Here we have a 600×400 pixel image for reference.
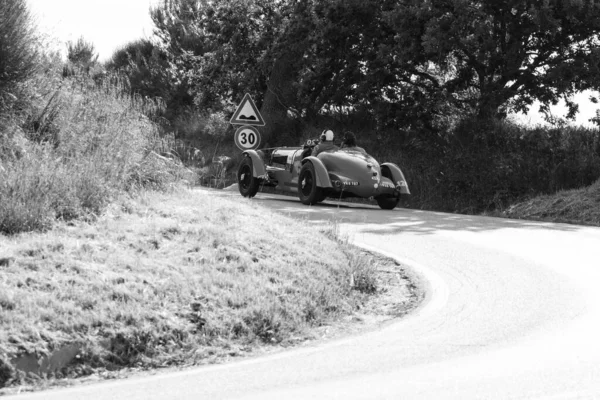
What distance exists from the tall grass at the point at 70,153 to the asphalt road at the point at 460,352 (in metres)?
3.29

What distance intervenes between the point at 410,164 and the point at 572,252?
13.2 metres

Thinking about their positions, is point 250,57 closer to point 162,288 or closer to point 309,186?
point 309,186

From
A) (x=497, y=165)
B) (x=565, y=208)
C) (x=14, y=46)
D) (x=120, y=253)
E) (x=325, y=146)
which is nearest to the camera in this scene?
(x=120, y=253)

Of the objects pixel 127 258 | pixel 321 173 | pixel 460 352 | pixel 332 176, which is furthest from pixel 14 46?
pixel 332 176

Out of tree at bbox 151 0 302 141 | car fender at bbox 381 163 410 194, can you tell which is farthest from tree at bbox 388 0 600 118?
tree at bbox 151 0 302 141

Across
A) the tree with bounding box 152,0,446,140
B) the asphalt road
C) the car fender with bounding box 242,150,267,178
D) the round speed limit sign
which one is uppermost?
the tree with bounding box 152,0,446,140

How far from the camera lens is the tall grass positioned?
945 centimetres

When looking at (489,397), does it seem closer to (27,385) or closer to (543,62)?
(27,385)

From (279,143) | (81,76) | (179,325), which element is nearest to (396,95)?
(279,143)

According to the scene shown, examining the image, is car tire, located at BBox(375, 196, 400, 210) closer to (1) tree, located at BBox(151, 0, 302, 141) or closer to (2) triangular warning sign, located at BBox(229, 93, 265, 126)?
(2) triangular warning sign, located at BBox(229, 93, 265, 126)

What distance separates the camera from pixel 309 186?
67.8 feet

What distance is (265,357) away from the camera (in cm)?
692

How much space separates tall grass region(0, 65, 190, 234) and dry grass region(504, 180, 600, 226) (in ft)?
28.2

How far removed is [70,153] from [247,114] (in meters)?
11.5
